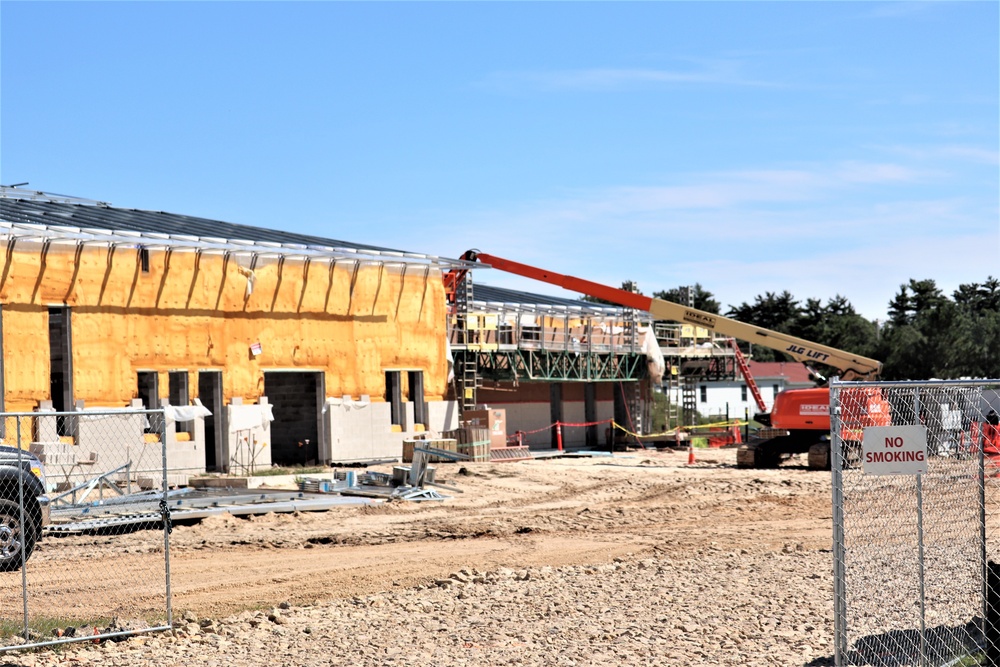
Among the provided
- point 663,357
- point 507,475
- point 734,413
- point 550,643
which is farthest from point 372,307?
point 734,413

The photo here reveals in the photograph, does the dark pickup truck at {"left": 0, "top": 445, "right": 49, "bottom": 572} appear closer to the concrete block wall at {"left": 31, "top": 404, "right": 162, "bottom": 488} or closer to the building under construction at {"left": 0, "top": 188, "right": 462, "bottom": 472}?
the concrete block wall at {"left": 31, "top": 404, "right": 162, "bottom": 488}

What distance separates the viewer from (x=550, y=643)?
11.4 metres

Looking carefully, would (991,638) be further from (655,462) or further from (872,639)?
(655,462)

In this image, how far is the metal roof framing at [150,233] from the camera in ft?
101

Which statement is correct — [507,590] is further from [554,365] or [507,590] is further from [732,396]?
[732,396]

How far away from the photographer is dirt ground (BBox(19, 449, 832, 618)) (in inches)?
590

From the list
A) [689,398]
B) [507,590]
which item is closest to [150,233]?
[507,590]

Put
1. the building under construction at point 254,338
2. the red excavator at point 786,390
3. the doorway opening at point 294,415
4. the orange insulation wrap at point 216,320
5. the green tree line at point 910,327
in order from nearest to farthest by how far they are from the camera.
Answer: the orange insulation wrap at point 216,320
the building under construction at point 254,338
the red excavator at point 786,390
the doorway opening at point 294,415
the green tree line at point 910,327

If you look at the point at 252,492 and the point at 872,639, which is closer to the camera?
the point at 872,639

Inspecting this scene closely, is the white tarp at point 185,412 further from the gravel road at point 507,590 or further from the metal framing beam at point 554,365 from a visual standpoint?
the metal framing beam at point 554,365

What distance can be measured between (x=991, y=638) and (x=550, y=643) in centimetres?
390

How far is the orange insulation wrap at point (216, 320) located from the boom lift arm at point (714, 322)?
180 inches

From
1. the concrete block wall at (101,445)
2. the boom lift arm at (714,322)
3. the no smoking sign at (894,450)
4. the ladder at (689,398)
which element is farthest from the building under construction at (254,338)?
the no smoking sign at (894,450)

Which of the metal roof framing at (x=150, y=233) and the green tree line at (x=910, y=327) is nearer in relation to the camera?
the metal roof framing at (x=150, y=233)
